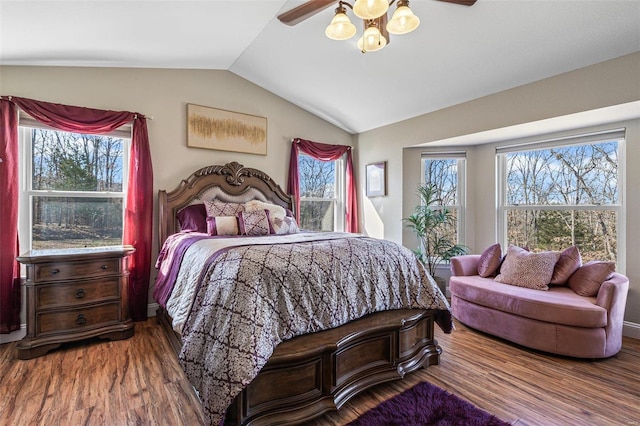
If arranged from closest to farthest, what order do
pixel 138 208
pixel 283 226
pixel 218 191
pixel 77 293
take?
pixel 77 293, pixel 138 208, pixel 283 226, pixel 218 191

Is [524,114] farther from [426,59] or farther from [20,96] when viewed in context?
[20,96]

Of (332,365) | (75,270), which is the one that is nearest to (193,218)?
(75,270)

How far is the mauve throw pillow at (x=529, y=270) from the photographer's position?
116 inches

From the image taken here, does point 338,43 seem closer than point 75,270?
No

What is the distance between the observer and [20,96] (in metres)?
2.85

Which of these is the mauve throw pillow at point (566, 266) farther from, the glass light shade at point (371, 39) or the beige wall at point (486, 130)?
the glass light shade at point (371, 39)

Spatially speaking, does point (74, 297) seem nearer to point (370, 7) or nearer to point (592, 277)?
point (370, 7)

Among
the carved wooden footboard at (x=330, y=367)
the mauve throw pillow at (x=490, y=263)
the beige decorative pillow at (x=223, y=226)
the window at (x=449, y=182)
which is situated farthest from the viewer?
the window at (x=449, y=182)

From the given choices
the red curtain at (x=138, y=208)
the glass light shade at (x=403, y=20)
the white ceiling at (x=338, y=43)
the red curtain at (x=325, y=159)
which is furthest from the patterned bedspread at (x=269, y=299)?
the red curtain at (x=325, y=159)

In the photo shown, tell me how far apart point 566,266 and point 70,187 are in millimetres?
4868

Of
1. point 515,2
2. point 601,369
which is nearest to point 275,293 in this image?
point 601,369

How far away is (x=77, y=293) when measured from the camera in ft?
8.80

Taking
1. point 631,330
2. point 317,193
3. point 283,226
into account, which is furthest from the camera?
point 317,193

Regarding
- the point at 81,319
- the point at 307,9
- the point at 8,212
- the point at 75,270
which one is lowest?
the point at 81,319
